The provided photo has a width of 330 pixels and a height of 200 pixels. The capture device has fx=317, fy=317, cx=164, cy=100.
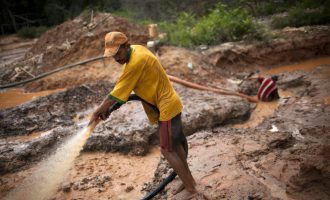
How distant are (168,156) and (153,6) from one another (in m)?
13.5

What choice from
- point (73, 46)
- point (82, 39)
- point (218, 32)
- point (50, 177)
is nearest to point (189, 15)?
point (218, 32)

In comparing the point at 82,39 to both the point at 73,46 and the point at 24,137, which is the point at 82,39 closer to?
the point at 73,46

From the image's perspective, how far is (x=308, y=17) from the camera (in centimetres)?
1008

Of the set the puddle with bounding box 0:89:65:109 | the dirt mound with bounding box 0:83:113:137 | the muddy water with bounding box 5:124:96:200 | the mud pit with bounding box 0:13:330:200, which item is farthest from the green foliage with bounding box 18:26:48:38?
the muddy water with bounding box 5:124:96:200

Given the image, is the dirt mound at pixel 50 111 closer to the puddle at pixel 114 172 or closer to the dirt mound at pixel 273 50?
the puddle at pixel 114 172

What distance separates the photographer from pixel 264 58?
31.1ft

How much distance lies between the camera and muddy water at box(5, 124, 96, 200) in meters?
3.67

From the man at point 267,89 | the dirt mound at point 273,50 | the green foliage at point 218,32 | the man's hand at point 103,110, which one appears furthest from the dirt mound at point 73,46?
the man's hand at point 103,110

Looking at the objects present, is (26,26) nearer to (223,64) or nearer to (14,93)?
(14,93)

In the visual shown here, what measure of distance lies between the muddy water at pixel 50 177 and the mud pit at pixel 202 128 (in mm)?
217

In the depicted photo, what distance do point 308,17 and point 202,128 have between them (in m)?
6.64

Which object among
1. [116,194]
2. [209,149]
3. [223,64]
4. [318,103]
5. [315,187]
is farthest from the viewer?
[223,64]

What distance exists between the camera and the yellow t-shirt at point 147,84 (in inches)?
119

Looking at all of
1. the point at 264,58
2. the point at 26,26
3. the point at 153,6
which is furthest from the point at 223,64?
the point at 26,26
